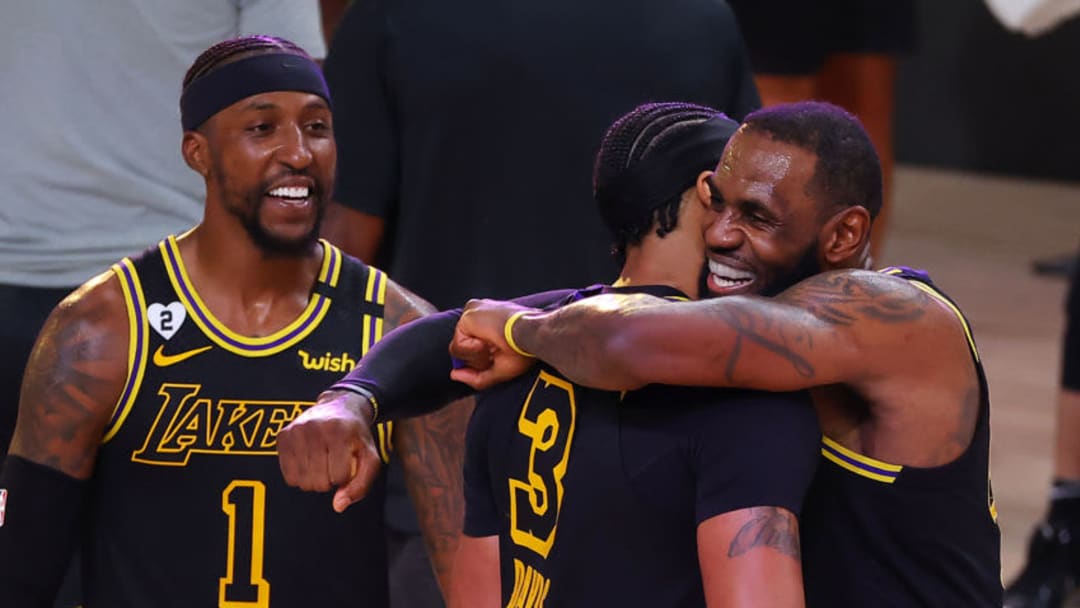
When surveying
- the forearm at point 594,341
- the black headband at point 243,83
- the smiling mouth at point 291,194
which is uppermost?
the black headband at point 243,83

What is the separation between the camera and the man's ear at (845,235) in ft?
9.20

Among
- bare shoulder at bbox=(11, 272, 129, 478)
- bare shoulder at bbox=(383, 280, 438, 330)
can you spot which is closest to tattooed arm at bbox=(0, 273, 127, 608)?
bare shoulder at bbox=(11, 272, 129, 478)

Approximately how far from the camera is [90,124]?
3.91 m

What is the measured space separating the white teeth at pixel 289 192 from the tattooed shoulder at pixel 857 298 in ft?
3.55

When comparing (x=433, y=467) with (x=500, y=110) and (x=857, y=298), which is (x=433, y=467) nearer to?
(x=500, y=110)

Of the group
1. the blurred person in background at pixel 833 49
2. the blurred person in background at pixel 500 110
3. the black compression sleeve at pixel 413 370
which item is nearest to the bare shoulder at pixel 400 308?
the black compression sleeve at pixel 413 370

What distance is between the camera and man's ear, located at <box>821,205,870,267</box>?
9.20 feet

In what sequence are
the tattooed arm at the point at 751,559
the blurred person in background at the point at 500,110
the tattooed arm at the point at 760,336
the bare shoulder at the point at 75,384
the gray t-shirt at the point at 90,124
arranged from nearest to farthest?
the tattooed arm at the point at 751,559, the tattooed arm at the point at 760,336, the bare shoulder at the point at 75,384, the gray t-shirt at the point at 90,124, the blurred person in background at the point at 500,110

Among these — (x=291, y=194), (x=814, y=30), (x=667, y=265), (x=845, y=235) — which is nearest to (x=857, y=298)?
(x=845, y=235)

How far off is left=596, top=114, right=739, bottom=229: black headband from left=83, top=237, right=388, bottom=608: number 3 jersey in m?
0.76

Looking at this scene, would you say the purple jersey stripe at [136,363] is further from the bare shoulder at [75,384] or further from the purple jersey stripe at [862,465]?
the purple jersey stripe at [862,465]

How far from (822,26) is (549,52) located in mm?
2282

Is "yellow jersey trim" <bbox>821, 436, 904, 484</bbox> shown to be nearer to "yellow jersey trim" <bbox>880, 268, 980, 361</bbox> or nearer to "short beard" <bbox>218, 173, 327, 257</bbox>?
"yellow jersey trim" <bbox>880, 268, 980, 361</bbox>

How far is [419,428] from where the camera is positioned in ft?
11.6
